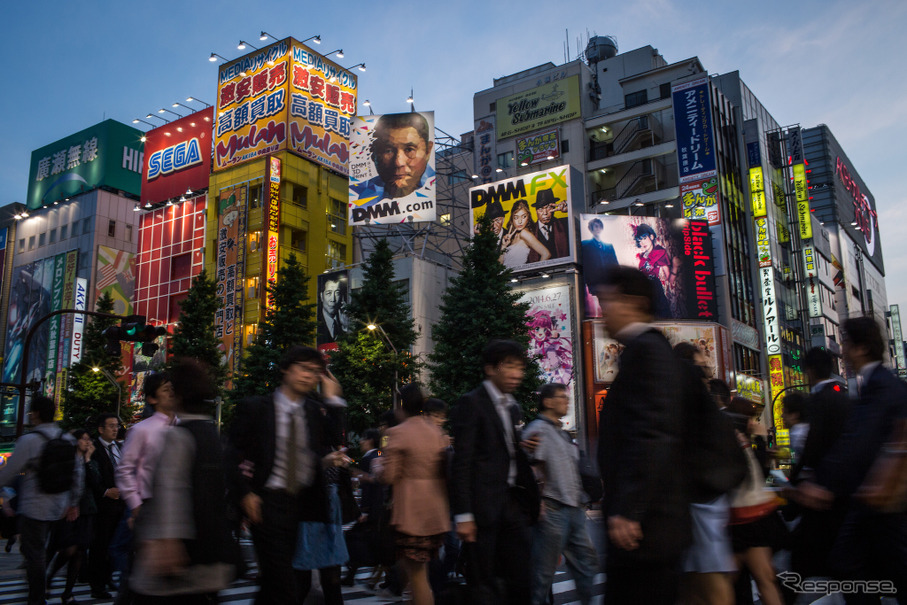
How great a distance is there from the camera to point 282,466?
3.83m

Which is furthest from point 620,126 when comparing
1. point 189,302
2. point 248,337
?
point 189,302

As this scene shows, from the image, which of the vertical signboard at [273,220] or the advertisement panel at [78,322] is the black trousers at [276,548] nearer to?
the vertical signboard at [273,220]

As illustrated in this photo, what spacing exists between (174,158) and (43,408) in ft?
152

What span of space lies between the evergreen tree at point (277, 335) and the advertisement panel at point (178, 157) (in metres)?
21.3

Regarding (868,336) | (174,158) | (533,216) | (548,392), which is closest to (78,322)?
(174,158)

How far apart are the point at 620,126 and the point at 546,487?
4166 cm

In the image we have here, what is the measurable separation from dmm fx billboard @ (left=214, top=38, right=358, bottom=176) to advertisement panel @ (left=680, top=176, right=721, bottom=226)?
787 inches

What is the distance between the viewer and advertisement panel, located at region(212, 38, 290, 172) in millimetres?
41281

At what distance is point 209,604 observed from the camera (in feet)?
9.66

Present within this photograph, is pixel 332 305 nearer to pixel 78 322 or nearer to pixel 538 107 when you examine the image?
pixel 538 107

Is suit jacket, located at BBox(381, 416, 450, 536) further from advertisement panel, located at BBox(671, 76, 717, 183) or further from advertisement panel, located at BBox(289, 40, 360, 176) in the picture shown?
advertisement panel, located at BBox(289, 40, 360, 176)

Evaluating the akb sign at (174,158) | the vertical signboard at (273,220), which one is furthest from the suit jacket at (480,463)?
the akb sign at (174,158)

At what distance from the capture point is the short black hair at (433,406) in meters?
4.74

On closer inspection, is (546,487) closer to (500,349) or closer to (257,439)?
(500,349)
